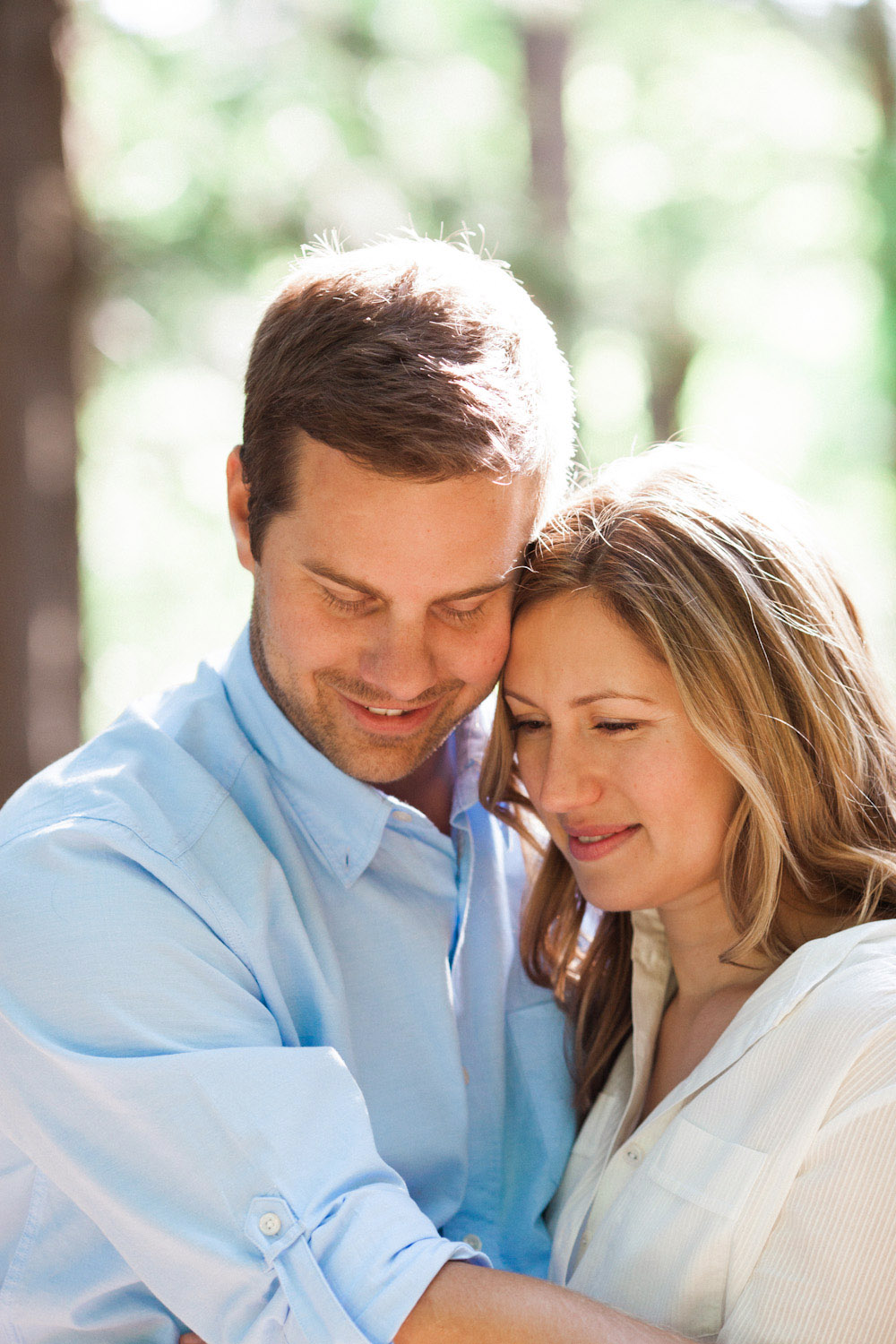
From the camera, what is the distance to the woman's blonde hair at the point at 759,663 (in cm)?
181

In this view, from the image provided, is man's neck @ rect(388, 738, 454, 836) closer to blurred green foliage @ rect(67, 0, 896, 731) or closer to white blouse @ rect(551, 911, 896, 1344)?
white blouse @ rect(551, 911, 896, 1344)

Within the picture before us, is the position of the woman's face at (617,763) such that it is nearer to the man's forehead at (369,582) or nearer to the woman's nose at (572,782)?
the woman's nose at (572,782)

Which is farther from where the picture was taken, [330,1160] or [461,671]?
[461,671]

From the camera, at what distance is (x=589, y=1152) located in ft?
6.38

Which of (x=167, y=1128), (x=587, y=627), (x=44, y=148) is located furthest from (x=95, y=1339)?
(x=44, y=148)

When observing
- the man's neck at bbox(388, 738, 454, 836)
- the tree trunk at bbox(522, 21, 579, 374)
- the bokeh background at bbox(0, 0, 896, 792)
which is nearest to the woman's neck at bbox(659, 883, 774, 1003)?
the man's neck at bbox(388, 738, 454, 836)

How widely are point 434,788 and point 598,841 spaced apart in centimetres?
44

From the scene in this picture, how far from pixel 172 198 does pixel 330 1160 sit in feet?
26.1

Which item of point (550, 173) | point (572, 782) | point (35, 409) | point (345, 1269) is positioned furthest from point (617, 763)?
point (550, 173)

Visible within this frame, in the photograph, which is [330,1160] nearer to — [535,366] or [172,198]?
[535,366]

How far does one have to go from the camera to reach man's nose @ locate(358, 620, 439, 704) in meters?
1.80

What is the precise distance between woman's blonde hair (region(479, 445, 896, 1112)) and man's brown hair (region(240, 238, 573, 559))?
18cm

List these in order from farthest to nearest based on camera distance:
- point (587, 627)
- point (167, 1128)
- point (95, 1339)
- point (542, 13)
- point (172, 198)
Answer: point (172, 198)
point (542, 13)
point (587, 627)
point (95, 1339)
point (167, 1128)

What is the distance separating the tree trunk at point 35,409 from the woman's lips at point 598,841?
12.5 ft
